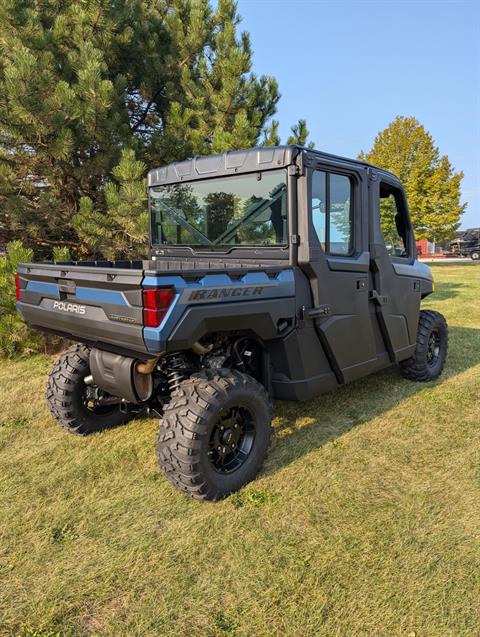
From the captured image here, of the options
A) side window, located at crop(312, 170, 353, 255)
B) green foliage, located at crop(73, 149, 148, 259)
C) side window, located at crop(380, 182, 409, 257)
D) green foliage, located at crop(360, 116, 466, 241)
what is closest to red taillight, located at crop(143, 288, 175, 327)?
side window, located at crop(312, 170, 353, 255)

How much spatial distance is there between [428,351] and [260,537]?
337 cm

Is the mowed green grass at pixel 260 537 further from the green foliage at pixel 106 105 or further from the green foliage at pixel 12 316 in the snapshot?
the green foliage at pixel 106 105

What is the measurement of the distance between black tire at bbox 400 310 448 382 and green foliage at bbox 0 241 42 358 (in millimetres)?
4655

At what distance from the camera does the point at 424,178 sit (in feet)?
85.1

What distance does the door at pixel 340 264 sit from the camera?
3.27m

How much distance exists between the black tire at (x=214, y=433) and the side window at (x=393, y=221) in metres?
2.06

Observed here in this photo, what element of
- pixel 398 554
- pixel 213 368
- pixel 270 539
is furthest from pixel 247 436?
pixel 398 554

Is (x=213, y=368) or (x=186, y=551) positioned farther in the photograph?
(x=213, y=368)

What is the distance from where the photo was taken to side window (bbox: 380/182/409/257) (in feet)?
13.7

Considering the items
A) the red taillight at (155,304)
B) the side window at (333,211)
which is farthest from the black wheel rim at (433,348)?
the red taillight at (155,304)

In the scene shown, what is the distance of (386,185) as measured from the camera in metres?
4.21

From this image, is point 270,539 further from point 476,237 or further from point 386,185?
point 476,237

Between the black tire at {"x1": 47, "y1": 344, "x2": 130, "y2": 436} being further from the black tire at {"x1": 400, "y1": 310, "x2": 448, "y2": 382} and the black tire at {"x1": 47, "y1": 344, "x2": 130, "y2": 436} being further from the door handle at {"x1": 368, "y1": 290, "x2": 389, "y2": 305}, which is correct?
the black tire at {"x1": 400, "y1": 310, "x2": 448, "y2": 382}

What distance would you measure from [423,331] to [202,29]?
17.5ft
